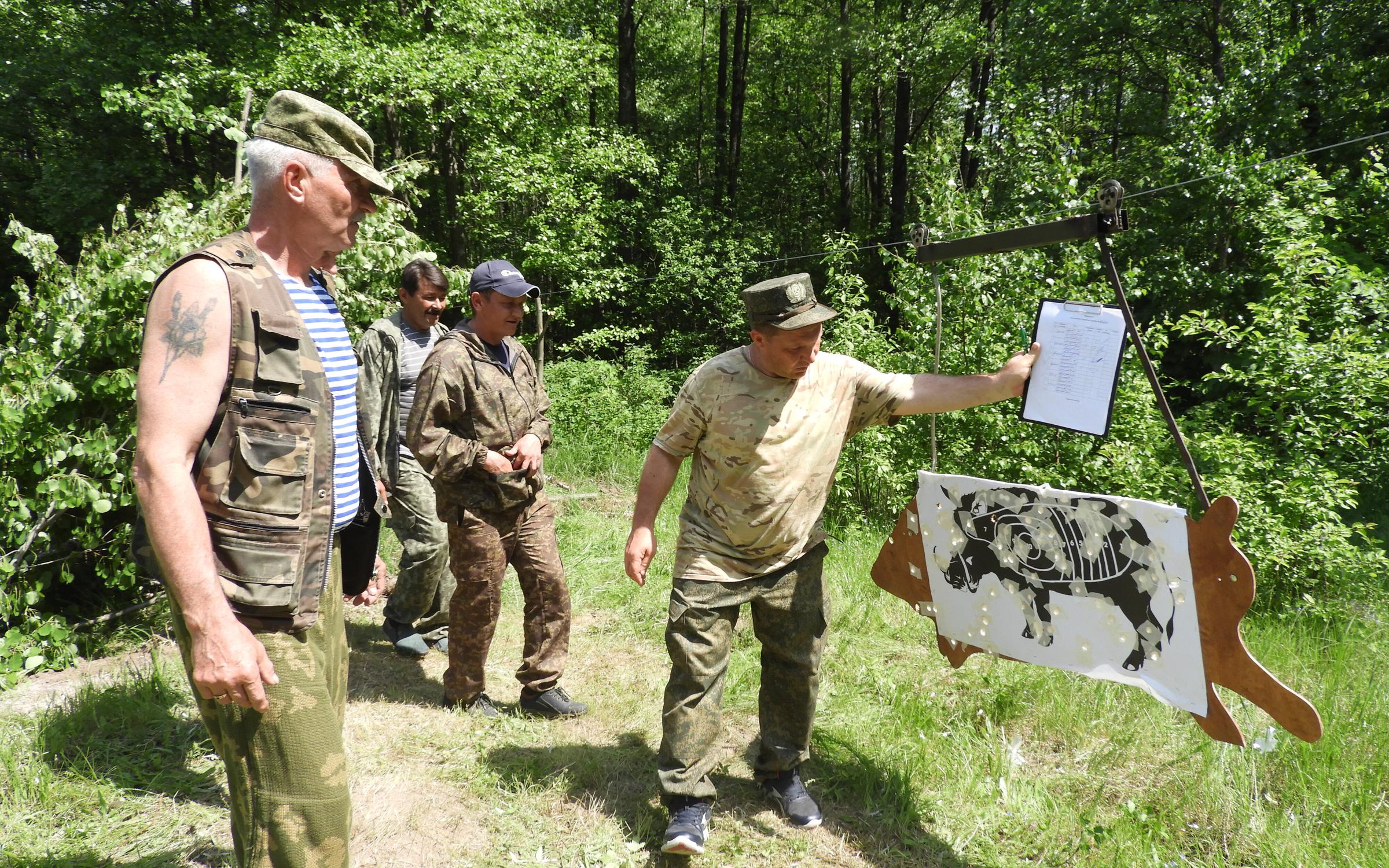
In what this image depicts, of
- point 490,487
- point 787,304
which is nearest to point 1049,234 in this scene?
point 787,304

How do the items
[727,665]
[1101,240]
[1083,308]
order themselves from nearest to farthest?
1. [1101,240]
2. [1083,308]
3. [727,665]

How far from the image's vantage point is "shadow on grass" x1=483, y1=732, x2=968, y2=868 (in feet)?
9.70

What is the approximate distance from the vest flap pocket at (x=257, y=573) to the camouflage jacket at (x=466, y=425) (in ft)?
5.56

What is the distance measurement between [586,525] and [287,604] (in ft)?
17.2

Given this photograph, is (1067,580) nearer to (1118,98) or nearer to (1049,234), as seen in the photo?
(1049,234)

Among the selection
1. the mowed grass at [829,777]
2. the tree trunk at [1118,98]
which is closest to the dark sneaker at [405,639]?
the mowed grass at [829,777]

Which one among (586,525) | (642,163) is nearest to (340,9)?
(642,163)

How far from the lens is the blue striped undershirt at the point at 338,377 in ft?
6.50

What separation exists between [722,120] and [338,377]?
21542 millimetres

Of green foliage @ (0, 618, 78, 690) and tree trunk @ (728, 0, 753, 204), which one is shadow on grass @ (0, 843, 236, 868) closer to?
green foliage @ (0, 618, 78, 690)

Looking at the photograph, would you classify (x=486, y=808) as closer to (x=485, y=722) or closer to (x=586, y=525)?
(x=485, y=722)

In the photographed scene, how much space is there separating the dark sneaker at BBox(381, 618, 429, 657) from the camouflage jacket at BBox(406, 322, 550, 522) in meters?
1.22

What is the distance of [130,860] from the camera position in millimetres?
2699

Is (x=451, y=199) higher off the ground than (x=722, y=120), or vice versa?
(x=722, y=120)
